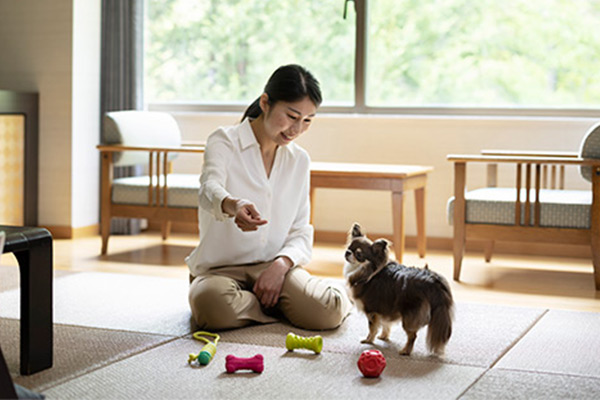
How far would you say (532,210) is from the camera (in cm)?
396

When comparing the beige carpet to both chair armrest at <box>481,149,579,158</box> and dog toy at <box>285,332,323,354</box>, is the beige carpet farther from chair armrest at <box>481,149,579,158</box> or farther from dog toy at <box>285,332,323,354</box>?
chair armrest at <box>481,149,579,158</box>

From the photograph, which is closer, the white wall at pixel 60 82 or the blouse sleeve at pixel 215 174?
the blouse sleeve at pixel 215 174

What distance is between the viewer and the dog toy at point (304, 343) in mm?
2557

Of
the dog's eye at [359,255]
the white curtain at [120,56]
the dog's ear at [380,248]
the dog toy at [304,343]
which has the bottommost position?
the dog toy at [304,343]

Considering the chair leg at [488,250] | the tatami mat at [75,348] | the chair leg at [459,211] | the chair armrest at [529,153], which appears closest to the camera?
the tatami mat at [75,348]

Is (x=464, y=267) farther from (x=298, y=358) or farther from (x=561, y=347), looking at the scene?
(x=298, y=358)

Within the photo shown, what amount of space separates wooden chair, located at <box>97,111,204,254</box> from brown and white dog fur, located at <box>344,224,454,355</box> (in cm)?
197

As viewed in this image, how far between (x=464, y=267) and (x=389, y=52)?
64.2 inches

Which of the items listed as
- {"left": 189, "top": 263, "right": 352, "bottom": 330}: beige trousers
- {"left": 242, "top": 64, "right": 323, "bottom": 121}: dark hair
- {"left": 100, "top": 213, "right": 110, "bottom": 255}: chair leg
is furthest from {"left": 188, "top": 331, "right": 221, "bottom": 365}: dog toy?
{"left": 100, "top": 213, "right": 110, "bottom": 255}: chair leg

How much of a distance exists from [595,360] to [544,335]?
333 mm

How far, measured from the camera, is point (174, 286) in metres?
3.72

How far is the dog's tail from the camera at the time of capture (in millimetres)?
2508

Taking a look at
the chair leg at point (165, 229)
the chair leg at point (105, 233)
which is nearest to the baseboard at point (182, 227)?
the chair leg at point (165, 229)

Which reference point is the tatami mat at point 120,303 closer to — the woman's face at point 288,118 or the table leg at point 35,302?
the table leg at point 35,302
